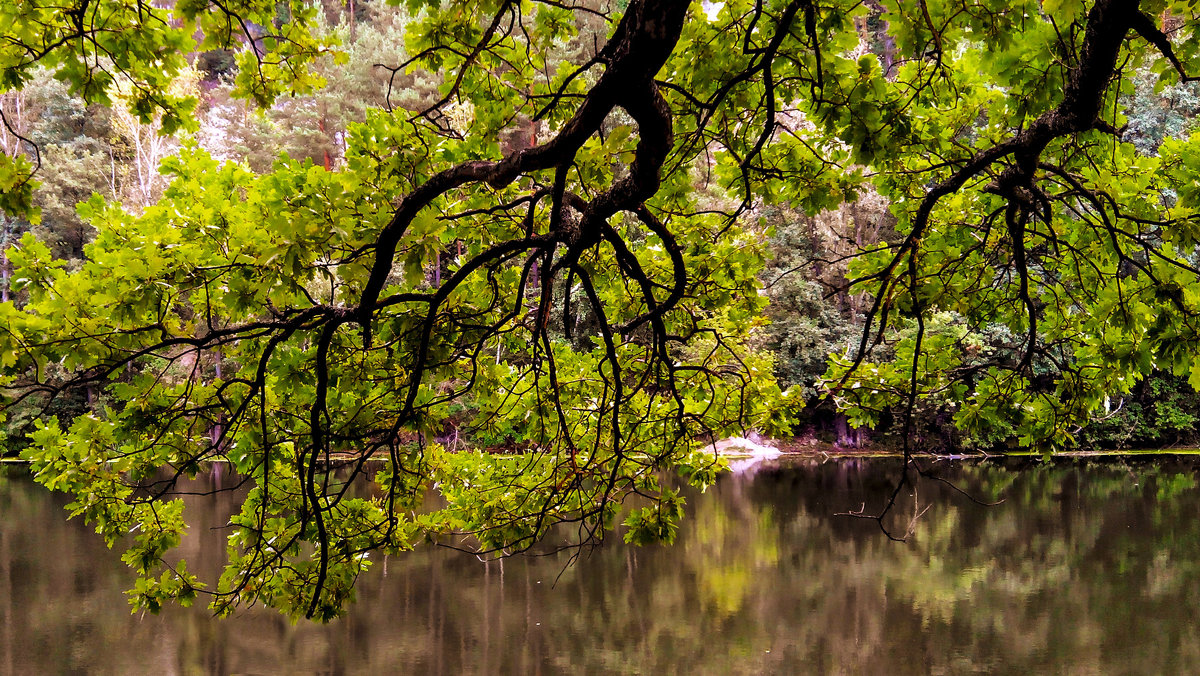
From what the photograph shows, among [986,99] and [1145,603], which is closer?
[986,99]

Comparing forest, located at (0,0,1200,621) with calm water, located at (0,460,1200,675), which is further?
calm water, located at (0,460,1200,675)

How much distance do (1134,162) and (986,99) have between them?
64cm

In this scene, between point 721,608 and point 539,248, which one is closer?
point 539,248

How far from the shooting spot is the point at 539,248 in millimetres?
2373

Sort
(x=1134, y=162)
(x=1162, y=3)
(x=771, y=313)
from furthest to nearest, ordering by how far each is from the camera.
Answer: (x=771, y=313) < (x=1134, y=162) < (x=1162, y=3)

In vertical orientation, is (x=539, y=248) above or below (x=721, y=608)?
above

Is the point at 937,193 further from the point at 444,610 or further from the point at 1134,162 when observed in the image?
the point at 444,610

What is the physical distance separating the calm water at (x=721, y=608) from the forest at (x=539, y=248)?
93.4 inches

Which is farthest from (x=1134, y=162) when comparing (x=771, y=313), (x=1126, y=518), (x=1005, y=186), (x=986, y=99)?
(x=771, y=313)

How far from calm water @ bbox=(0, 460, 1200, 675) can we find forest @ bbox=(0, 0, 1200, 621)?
7.79 ft

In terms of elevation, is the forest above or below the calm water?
above

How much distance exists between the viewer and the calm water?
23.1ft

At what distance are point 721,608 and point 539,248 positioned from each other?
23.1ft

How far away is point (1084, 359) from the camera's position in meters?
3.19
